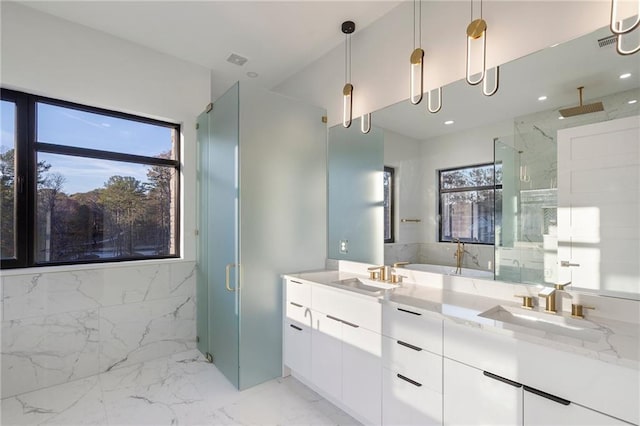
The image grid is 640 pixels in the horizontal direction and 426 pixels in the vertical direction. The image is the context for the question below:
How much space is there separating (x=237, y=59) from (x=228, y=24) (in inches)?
22.8

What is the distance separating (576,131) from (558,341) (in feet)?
3.42

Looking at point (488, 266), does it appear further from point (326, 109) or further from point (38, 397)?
point (38, 397)

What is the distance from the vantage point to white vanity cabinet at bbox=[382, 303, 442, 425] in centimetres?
148

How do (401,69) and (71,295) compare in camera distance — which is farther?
(71,295)

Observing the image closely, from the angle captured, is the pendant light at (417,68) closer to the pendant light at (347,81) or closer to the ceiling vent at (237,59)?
the pendant light at (347,81)

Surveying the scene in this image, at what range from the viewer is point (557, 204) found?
5.02 ft

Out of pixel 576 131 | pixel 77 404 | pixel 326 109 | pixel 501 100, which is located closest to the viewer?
pixel 576 131

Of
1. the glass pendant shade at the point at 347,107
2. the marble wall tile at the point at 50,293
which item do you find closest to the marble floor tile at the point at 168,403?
the marble wall tile at the point at 50,293

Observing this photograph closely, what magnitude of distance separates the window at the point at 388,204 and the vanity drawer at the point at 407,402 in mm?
1024

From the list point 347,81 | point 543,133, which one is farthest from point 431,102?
point 347,81

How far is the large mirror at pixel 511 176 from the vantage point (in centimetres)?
138

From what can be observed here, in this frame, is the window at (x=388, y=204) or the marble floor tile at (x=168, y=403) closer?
the marble floor tile at (x=168, y=403)

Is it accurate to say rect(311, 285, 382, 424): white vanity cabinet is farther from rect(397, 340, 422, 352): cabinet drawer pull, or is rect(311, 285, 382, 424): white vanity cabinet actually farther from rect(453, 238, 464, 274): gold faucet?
rect(453, 238, 464, 274): gold faucet

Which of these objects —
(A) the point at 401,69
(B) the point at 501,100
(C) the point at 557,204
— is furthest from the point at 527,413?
(A) the point at 401,69
